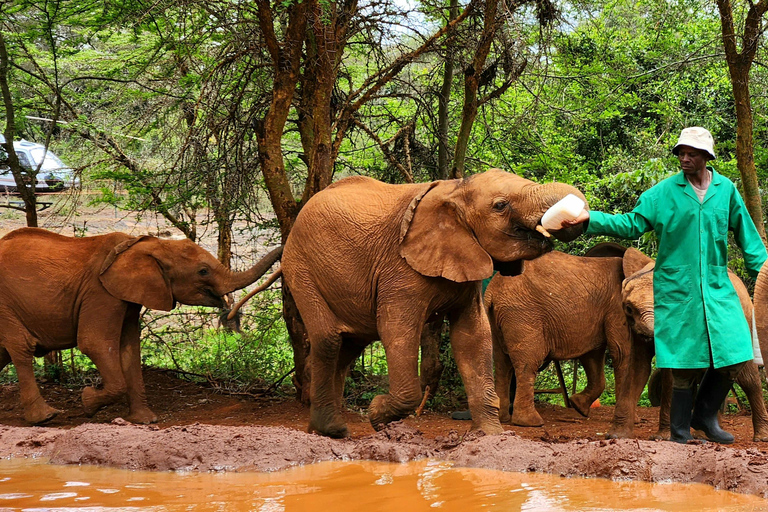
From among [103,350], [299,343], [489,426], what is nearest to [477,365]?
[489,426]

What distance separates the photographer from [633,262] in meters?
8.22

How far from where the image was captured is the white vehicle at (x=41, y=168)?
11945 millimetres

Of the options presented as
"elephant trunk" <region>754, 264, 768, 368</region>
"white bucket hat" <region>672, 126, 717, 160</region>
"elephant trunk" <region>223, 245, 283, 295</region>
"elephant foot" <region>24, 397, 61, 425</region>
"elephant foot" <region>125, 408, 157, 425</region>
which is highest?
"white bucket hat" <region>672, 126, 717, 160</region>

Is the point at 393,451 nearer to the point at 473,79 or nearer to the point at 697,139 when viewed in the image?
the point at 697,139

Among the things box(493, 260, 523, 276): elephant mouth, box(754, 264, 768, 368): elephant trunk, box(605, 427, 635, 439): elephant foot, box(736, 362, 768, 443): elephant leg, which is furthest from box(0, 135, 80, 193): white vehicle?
box(754, 264, 768, 368): elephant trunk

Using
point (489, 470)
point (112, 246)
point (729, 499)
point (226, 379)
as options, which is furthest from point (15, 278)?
point (729, 499)

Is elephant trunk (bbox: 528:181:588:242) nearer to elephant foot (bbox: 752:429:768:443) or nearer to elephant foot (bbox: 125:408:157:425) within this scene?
elephant foot (bbox: 752:429:768:443)

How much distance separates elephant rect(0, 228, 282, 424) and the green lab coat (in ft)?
14.0

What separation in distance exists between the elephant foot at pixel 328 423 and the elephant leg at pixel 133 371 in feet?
8.16

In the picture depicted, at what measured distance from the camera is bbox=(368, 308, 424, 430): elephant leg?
265 inches

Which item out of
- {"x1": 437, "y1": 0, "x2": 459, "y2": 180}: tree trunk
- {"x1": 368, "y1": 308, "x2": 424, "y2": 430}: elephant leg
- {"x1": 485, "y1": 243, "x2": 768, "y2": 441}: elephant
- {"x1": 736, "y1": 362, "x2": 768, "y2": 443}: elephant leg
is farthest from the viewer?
{"x1": 437, "y1": 0, "x2": 459, "y2": 180}: tree trunk

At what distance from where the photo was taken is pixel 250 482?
5637 millimetres

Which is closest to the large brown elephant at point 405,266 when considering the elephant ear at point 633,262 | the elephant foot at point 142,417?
the elephant ear at point 633,262

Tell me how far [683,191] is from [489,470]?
2.33m
